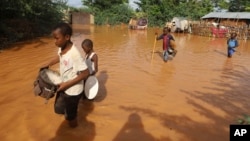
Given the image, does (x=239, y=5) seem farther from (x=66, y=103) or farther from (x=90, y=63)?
(x=66, y=103)


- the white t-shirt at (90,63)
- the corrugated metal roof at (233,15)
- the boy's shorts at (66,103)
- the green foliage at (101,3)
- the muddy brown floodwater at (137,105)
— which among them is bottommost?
the muddy brown floodwater at (137,105)

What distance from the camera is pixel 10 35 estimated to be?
1392 centimetres

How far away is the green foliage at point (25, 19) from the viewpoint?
13.5 meters

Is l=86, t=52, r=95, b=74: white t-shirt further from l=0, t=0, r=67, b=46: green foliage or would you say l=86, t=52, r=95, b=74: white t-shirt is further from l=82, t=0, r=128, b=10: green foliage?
l=82, t=0, r=128, b=10: green foliage

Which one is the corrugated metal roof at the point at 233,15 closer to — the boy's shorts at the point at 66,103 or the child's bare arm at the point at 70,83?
the boy's shorts at the point at 66,103

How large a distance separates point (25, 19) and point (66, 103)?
13.3 m

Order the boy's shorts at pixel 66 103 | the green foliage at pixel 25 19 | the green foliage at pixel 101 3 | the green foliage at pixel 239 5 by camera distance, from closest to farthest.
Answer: the boy's shorts at pixel 66 103
the green foliage at pixel 25 19
the green foliage at pixel 101 3
the green foliage at pixel 239 5

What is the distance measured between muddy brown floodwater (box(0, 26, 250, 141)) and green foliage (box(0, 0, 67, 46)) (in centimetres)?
376

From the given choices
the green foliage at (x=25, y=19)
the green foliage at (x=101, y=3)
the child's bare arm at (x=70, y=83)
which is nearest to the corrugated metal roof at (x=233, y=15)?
the green foliage at (x=101, y=3)

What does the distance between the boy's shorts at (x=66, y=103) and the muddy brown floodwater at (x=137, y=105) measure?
472 millimetres

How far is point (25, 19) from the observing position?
16.0 metres

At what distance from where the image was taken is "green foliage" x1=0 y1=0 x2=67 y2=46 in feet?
Result: 44.2

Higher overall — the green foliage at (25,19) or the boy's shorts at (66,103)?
the green foliage at (25,19)

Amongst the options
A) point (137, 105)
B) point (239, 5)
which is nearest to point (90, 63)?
point (137, 105)
